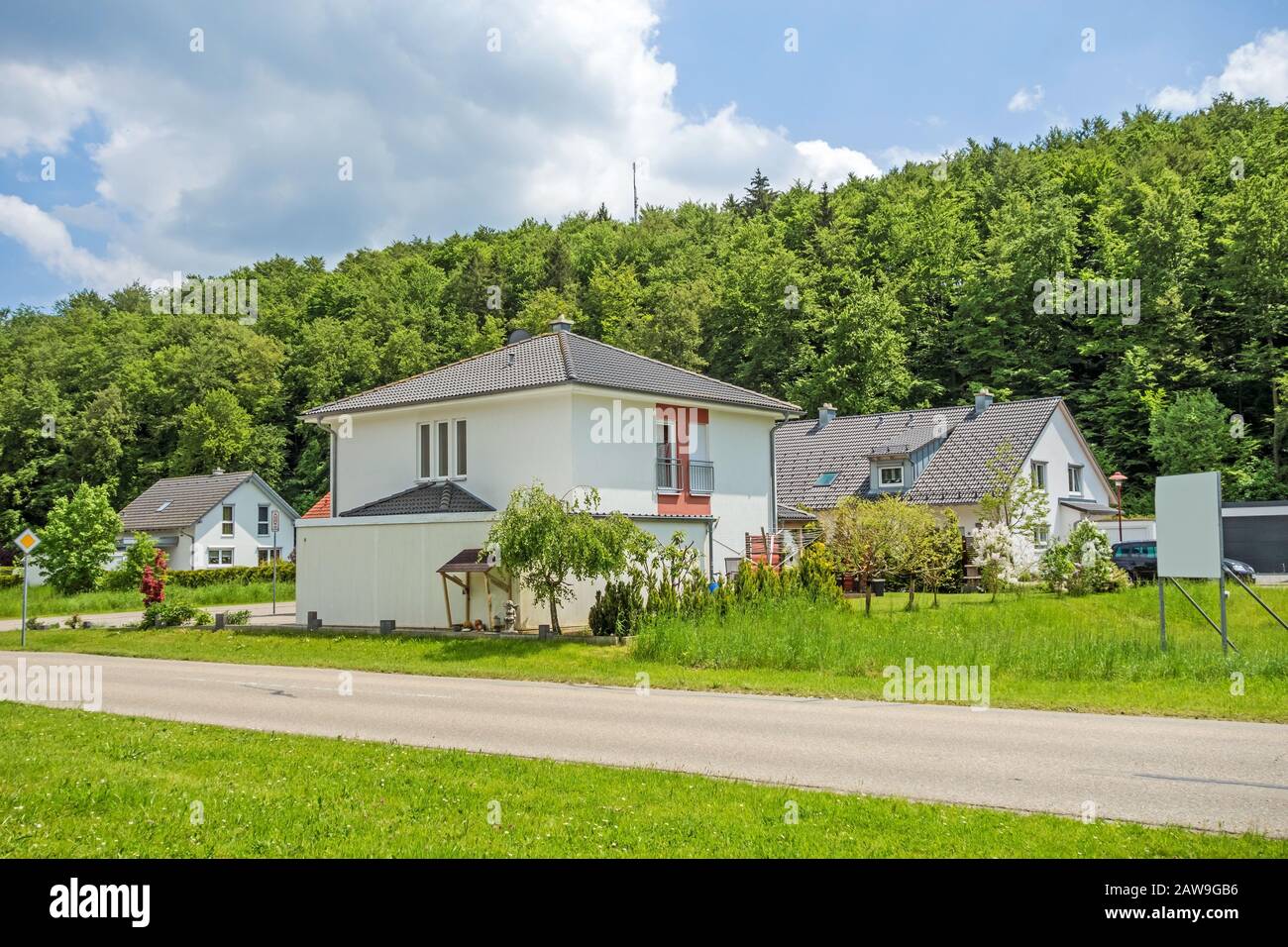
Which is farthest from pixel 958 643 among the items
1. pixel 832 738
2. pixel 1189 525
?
pixel 832 738

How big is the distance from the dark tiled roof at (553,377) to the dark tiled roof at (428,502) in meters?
2.39

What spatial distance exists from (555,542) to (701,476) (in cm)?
Answer: 892

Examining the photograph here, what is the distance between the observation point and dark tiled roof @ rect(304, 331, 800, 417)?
27.4 m

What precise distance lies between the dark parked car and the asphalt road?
25.2m

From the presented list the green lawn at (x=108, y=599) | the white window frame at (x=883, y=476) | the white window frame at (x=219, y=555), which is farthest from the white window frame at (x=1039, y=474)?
the white window frame at (x=219, y=555)

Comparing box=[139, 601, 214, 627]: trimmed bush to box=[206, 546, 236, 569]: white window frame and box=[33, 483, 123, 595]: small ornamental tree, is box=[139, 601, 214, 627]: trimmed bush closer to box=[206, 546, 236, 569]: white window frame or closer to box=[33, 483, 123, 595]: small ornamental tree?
box=[33, 483, 123, 595]: small ornamental tree

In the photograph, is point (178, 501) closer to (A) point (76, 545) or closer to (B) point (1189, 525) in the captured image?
(A) point (76, 545)

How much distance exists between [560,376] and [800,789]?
18838 mm

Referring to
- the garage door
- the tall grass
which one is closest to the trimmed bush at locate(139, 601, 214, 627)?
the tall grass

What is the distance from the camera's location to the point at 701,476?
29.9 meters

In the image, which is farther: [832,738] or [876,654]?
[876,654]

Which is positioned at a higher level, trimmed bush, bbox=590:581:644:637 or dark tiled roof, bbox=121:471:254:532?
dark tiled roof, bbox=121:471:254:532

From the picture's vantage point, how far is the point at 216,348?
273 ft
